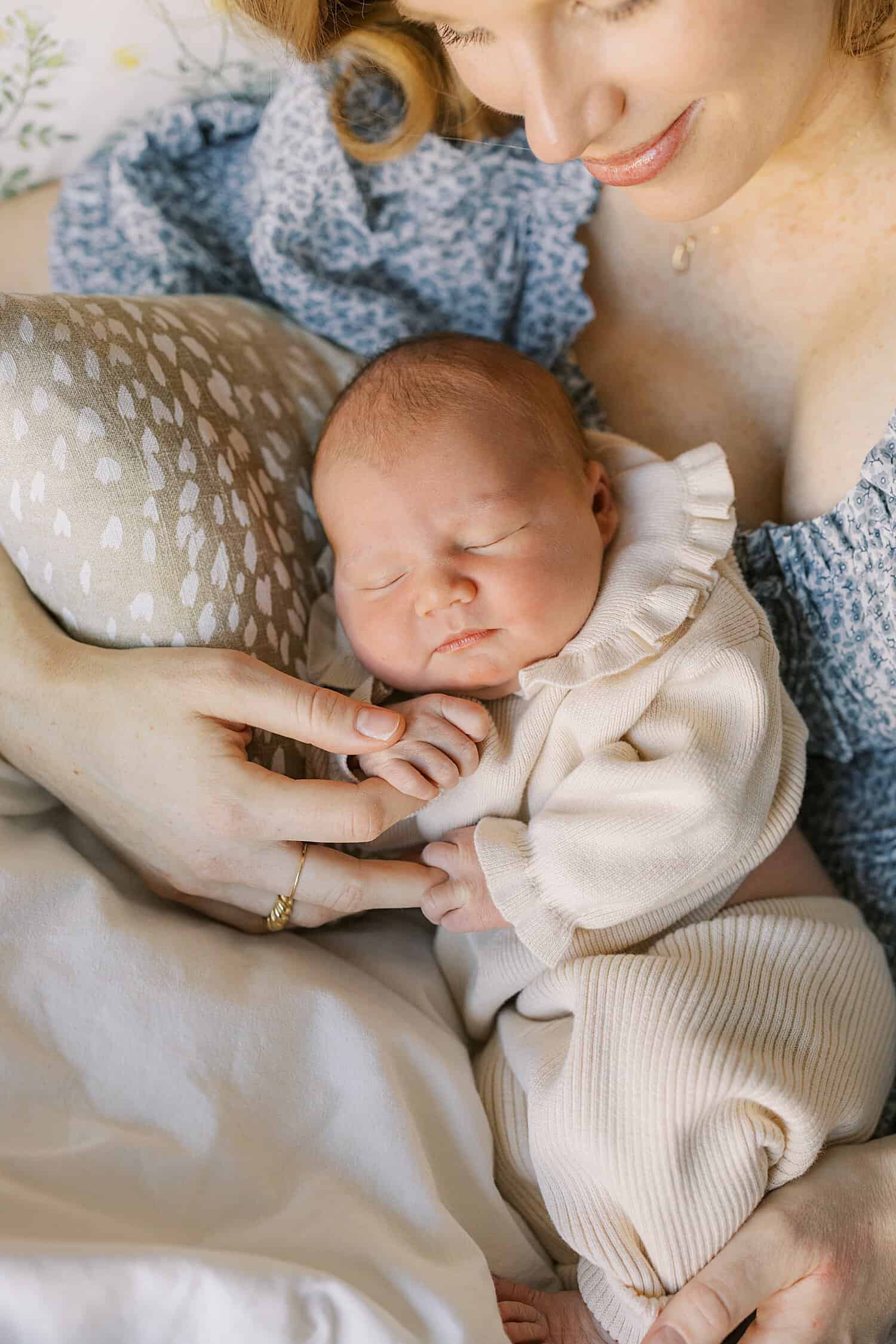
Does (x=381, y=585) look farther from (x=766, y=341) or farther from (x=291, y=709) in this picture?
(x=766, y=341)

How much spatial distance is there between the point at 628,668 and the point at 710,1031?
413 mm

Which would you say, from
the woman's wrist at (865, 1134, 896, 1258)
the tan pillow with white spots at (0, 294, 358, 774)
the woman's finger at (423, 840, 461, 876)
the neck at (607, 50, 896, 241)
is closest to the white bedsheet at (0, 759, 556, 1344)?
the woman's finger at (423, 840, 461, 876)

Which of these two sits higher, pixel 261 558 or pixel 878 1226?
pixel 261 558

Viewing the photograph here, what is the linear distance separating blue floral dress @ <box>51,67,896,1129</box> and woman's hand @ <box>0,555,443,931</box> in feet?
2.16

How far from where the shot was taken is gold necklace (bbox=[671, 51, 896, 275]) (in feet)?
4.55

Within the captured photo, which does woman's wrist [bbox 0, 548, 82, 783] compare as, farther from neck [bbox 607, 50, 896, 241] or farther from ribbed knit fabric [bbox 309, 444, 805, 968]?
neck [bbox 607, 50, 896, 241]

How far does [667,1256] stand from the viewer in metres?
1.09

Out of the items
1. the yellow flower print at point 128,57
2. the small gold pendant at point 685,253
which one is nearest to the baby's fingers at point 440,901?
the small gold pendant at point 685,253

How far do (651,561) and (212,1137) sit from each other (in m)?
0.82

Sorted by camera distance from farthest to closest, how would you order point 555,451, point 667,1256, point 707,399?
point 707,399
point 555,451
point 667,1256

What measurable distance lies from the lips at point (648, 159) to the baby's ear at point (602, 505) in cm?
35

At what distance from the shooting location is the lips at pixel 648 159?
1.13 meters

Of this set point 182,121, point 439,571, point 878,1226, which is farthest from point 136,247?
point 878,1226

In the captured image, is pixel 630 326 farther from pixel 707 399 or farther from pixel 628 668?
pixel 628 668
